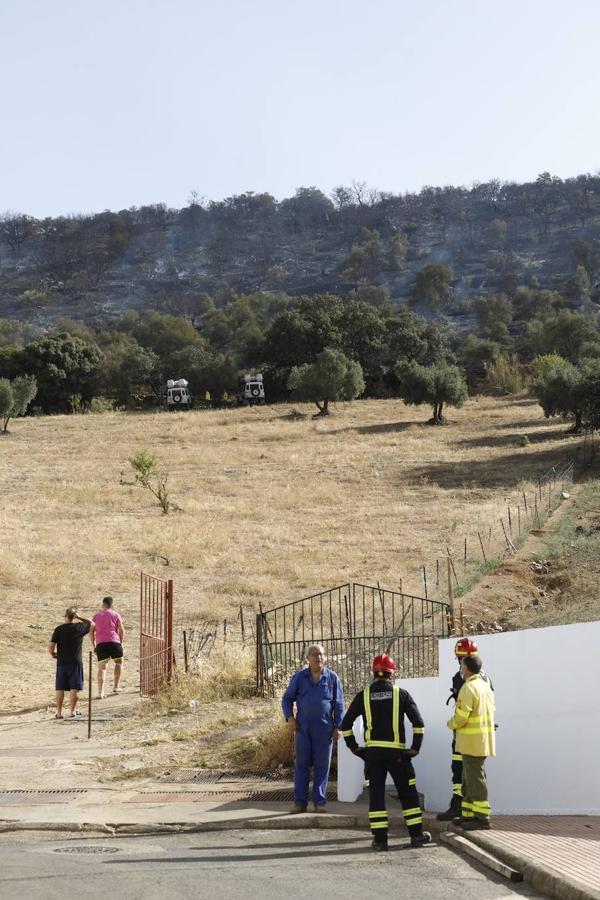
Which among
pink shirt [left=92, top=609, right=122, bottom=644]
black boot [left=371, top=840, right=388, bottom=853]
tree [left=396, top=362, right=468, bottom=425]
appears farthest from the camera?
tree [left=396, top=362, right=468, bottom=425]

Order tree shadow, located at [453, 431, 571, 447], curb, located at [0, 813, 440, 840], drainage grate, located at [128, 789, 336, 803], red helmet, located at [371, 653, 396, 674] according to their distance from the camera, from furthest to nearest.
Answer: tree shadow, located at [453, 431, 571, 447]
drainage grate, located at [128, 789, 336, 803]
curb, located at [0, 813, 440, 840]
red helmet, located at [371, 653, 396, 674]

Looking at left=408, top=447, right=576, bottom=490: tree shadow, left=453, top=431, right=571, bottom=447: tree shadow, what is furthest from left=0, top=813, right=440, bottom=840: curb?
left=453, top=431, right=571, bottom=447: tree shadow

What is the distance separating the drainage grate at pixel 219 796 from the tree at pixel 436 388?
4832 centimetres

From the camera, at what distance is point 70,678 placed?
14.4 meters

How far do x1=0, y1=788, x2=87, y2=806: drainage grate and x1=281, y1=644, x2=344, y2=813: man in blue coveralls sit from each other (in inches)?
86.2

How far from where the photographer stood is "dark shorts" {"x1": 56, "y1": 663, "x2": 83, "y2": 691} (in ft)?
47.0

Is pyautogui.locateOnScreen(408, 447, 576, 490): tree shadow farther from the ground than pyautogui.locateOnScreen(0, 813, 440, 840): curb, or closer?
farther from the ground

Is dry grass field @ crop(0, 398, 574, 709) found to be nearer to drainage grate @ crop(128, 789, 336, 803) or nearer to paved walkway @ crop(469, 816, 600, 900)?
drainage grate @ crop(128, 789, 336, 803)

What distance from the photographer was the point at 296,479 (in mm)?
42562

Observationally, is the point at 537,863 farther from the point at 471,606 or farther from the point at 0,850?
the point at 471,606

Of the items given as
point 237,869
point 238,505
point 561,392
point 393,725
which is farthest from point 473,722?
point 561,392

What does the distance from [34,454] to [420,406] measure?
2457cm

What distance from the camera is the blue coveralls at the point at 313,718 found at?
9016 millimetres

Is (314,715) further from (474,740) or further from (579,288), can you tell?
(579,288)
